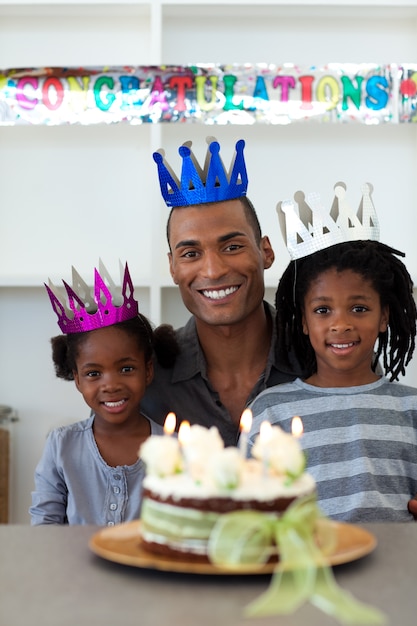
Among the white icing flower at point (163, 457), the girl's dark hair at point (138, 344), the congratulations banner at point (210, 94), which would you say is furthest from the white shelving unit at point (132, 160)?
the white icing flower at point (163, 457)

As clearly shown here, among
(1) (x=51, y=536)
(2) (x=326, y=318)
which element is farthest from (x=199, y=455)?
(2) (x=326, y=318)

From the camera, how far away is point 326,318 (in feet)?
5.40

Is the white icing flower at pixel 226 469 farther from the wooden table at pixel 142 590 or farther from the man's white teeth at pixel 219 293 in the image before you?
the man's white teeth at pixel 219 293

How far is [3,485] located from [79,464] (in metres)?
1.07

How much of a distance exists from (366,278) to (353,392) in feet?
0.68

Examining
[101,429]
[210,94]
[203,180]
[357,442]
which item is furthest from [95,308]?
[210,94]

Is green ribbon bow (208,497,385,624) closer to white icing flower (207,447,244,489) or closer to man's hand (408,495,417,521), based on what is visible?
white icing flower (207,447,244,489)

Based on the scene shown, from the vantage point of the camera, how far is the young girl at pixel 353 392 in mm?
1529

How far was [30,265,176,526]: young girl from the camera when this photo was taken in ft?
5.83

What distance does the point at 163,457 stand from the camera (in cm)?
85

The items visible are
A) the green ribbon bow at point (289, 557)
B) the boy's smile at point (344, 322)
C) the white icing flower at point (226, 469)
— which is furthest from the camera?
the boy's smile at point (344, 322)

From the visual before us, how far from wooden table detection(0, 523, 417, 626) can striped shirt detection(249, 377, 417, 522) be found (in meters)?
0.64

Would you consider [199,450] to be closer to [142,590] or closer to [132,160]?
Result: [142,590]

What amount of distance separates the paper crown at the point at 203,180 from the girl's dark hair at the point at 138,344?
0.91 feet
